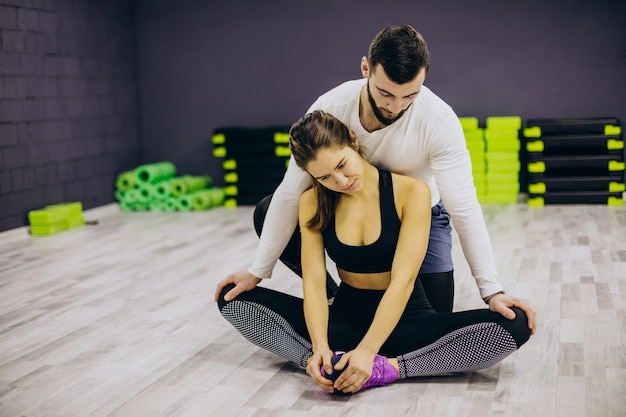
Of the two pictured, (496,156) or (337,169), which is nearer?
(337,169)

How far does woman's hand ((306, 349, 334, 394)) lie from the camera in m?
2.20

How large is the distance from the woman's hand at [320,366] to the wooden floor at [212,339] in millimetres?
60

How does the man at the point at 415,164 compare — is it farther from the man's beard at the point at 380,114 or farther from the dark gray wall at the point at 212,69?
the dark gray wall at the point at 212,69

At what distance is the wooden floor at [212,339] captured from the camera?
223 cm

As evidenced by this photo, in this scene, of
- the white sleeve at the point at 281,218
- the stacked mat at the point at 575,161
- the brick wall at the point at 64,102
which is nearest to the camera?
the white sleeve at the point at 281,218

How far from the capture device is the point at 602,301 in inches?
126

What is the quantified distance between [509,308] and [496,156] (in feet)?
13.2

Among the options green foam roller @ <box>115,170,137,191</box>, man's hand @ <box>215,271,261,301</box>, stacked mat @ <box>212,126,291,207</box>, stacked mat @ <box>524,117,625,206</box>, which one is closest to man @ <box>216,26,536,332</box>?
man's hand @ <box>215,271,261,301</box>

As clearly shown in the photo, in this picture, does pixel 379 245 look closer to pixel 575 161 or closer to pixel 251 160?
pixel 575 161

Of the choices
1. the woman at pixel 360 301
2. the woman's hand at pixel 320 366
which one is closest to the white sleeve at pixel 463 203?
the woman at pixel 360 301

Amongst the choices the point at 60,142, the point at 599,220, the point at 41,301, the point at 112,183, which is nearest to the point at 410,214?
the point at 41,301

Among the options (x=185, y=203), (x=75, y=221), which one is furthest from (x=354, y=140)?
(x=185, y=203)

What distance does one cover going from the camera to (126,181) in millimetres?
6582

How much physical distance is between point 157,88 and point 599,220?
3.90 meters
